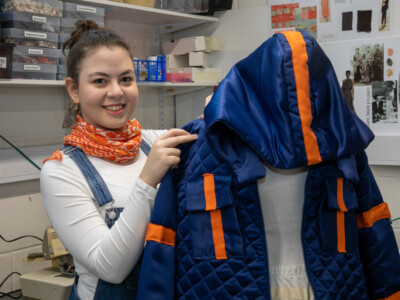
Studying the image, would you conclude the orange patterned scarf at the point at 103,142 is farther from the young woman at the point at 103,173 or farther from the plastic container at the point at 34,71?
the plastic container at the point at 34,71

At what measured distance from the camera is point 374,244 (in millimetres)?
1164

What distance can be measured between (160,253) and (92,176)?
12.4 inches

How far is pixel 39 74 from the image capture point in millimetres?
1927

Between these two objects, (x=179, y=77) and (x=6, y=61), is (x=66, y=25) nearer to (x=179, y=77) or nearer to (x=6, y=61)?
(x=6, y=61)

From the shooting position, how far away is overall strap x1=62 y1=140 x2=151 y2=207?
49.2 inches

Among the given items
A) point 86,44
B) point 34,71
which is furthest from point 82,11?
point 86,44

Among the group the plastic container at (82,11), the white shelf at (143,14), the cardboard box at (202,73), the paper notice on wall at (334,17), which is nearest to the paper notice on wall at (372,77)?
the paper notice on wall at (334,17)

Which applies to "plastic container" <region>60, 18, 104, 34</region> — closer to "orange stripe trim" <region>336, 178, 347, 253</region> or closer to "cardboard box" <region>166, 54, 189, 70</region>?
"cardboard box" <region>166, 54, 189, 70</region>

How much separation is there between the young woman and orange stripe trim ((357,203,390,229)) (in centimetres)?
45

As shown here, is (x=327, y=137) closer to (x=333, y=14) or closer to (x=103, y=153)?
→ (x=103, y=153)

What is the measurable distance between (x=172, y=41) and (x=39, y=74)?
1.12 m

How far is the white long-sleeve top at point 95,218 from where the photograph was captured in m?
1.12

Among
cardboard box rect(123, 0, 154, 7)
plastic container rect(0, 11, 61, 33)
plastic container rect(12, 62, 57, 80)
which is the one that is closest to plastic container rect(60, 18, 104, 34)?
plastic container rect(0, 11, 61, 33)

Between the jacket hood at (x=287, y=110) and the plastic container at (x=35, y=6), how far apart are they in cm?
113
